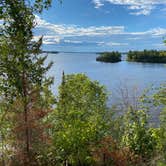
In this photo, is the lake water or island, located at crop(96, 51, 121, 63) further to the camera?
island, located at crop(96, 51, 121, 63)

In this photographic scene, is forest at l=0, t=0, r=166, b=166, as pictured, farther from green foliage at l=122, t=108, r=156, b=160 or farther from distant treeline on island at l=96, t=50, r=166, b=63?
distant treeline on island at l=96, t=50, r=166, b=63

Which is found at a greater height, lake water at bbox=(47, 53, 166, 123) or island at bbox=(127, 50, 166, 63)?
island at bbox=(127, 50, 166, 63)

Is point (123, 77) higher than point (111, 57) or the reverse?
the reverse

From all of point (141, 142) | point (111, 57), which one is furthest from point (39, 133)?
point (111, 57)

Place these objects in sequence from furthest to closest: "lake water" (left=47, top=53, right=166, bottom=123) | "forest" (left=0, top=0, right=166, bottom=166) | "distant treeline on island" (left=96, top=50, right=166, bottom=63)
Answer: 1. "distant treeline on island" (left=96, top=50, right=166, bottom=63)
2. "lake water" (left=47, top=53, right=166, bottom=123)
3. "forest" (left=0, top=0, right=166, bottom=166)

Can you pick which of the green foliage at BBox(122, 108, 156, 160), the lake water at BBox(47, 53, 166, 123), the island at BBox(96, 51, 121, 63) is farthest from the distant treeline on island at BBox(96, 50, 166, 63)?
the green foliage at BBox(122, 108, 156, 160)

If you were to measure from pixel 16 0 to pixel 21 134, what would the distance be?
35.1 ft

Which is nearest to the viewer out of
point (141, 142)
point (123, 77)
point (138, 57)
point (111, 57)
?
point (141, 142)

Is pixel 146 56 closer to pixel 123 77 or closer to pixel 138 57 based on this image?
pixel 138 57

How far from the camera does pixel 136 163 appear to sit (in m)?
13.7

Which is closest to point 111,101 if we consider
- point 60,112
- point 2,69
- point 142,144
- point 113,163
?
point 60,112

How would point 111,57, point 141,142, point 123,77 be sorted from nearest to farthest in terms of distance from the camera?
1. point 141,142
2. point 123,77
3. point 111,57

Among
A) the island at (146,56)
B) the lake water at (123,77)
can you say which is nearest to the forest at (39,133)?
the lake water at (123,77)

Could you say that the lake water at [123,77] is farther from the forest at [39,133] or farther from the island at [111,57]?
the island at [111,57]
